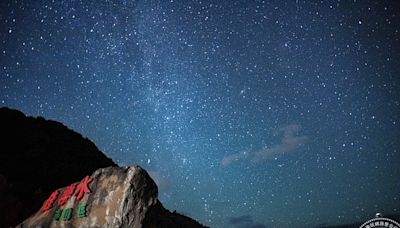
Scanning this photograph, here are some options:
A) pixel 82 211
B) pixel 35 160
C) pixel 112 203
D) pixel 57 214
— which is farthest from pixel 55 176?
pixel 112 203

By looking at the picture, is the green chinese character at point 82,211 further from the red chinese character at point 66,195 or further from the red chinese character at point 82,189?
the red chinese character at point 66,195

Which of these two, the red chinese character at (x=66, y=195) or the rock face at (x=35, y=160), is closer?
the red chinese character at (x=66, y=195)

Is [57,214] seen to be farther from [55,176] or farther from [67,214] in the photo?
[55,176]

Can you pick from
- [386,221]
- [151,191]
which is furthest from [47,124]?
[386,221]

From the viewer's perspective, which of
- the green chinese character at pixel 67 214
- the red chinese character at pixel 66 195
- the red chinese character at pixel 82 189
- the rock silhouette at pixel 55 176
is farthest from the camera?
the red chinese character at pixel 66 195

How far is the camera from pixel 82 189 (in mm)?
7816

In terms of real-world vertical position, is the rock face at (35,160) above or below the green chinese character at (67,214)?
above

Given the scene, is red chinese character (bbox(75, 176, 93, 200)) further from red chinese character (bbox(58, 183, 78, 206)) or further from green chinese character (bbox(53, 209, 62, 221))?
green chinese character (bbox(53, 209, 62, 221))

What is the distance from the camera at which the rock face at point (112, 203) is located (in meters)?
6.69

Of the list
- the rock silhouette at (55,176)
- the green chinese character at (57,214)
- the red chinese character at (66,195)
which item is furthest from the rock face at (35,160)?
the green chinese character at (57,214)

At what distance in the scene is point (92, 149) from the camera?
98.0 feet

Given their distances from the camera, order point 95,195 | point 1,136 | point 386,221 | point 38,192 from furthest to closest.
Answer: point 1,136 → point 38,192 → point 95,195 → point 386,221

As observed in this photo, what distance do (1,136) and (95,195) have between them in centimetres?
2156

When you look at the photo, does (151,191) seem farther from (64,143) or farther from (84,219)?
(64,143)
